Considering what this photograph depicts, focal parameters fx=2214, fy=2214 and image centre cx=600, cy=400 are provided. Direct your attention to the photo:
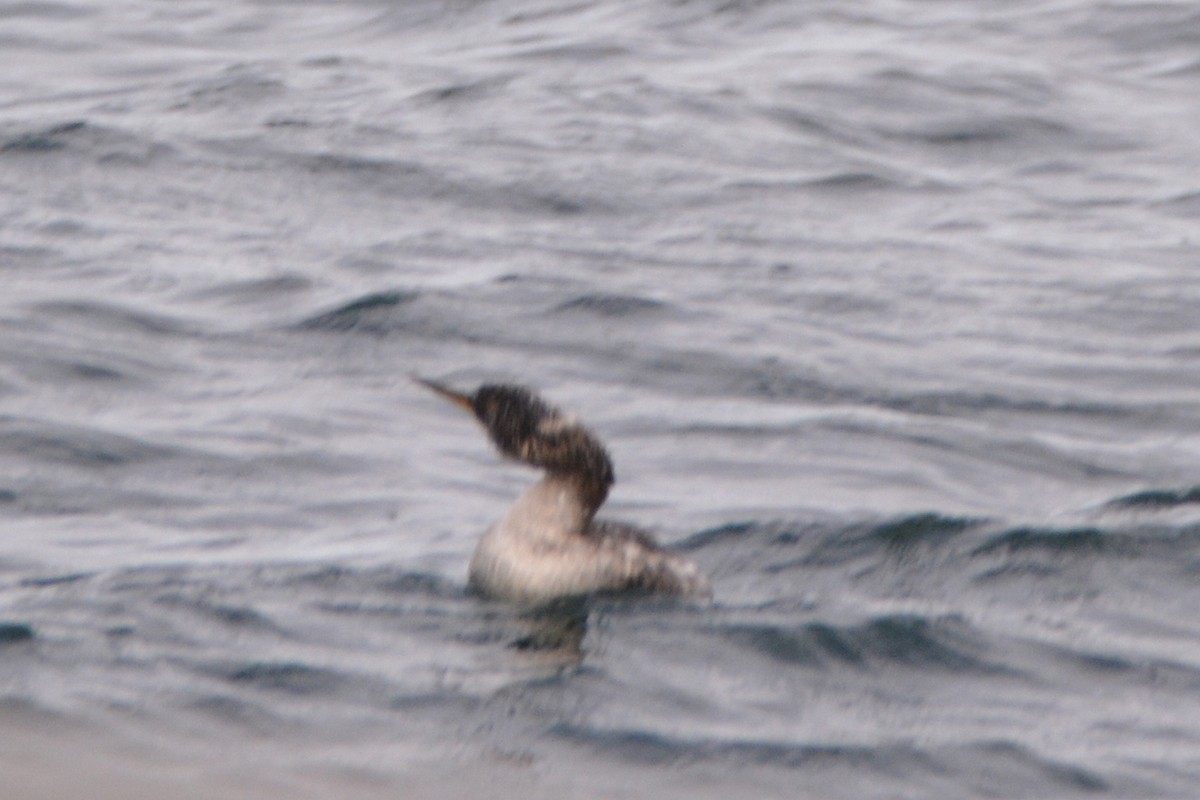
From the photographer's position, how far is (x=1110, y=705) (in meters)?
8.01

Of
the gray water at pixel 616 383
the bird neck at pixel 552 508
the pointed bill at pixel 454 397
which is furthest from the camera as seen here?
the bird neck at pixel 552 508

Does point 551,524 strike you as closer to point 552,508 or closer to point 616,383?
point 552,508

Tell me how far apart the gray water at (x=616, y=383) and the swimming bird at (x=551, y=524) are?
159 mm

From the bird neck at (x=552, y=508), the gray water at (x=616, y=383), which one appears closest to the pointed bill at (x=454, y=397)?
the bird neck at (x=552, y=508)

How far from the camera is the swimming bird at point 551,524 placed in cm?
870

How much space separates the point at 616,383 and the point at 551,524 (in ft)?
12.1

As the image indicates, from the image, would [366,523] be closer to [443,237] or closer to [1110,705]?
[1110,705]

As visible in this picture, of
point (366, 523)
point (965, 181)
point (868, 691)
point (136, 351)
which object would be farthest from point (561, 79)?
point (868, 691)

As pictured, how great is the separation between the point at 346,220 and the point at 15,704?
849 centimetres

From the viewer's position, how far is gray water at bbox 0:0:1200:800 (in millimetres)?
7559

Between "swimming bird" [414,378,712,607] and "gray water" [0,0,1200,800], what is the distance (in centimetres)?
16

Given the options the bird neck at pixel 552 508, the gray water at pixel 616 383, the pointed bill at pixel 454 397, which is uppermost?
the pointed bill at pixel 454 397

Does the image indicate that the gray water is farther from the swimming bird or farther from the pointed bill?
the pointed bill

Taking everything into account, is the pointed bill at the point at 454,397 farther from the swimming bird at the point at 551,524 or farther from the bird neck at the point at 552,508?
the bird neck at the point at 552,508
